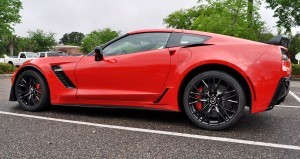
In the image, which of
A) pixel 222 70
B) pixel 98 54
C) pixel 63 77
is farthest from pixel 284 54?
pixel 63 77

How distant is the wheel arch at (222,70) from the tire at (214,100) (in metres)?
0.08

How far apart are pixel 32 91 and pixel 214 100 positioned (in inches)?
112

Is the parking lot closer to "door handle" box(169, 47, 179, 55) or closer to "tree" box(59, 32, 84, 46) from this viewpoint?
"door handle" box(169, 47, 179, 55)

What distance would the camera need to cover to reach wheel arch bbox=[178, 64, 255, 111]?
3.84m

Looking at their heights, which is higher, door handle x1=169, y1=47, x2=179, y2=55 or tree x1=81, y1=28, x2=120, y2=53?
tree x1=81, y1=28, x2=120, y2=53

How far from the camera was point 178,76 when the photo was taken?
4.08 meters

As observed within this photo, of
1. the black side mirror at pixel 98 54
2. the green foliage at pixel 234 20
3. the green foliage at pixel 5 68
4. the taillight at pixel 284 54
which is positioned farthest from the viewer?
the green foliage at pixel 234 20

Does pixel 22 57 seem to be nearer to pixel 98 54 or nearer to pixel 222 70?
pixel 98 54

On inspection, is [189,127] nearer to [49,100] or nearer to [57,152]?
[57,152]

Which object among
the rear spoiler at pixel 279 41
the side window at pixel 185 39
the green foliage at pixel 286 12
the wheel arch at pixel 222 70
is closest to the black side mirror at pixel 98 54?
the side window at pixel 185 39

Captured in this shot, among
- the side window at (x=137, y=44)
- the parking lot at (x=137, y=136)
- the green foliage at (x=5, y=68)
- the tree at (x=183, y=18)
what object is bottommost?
the parking lot at (x=137, y=136)

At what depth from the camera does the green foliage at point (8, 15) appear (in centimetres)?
2838

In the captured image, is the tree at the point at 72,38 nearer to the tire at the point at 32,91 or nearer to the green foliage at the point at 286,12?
the green foliage at the point at 286,12

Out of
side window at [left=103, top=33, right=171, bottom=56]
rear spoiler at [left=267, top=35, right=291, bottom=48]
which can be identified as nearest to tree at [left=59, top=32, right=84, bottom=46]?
side window at [left=103, top=33, right=171, bottom=56]
